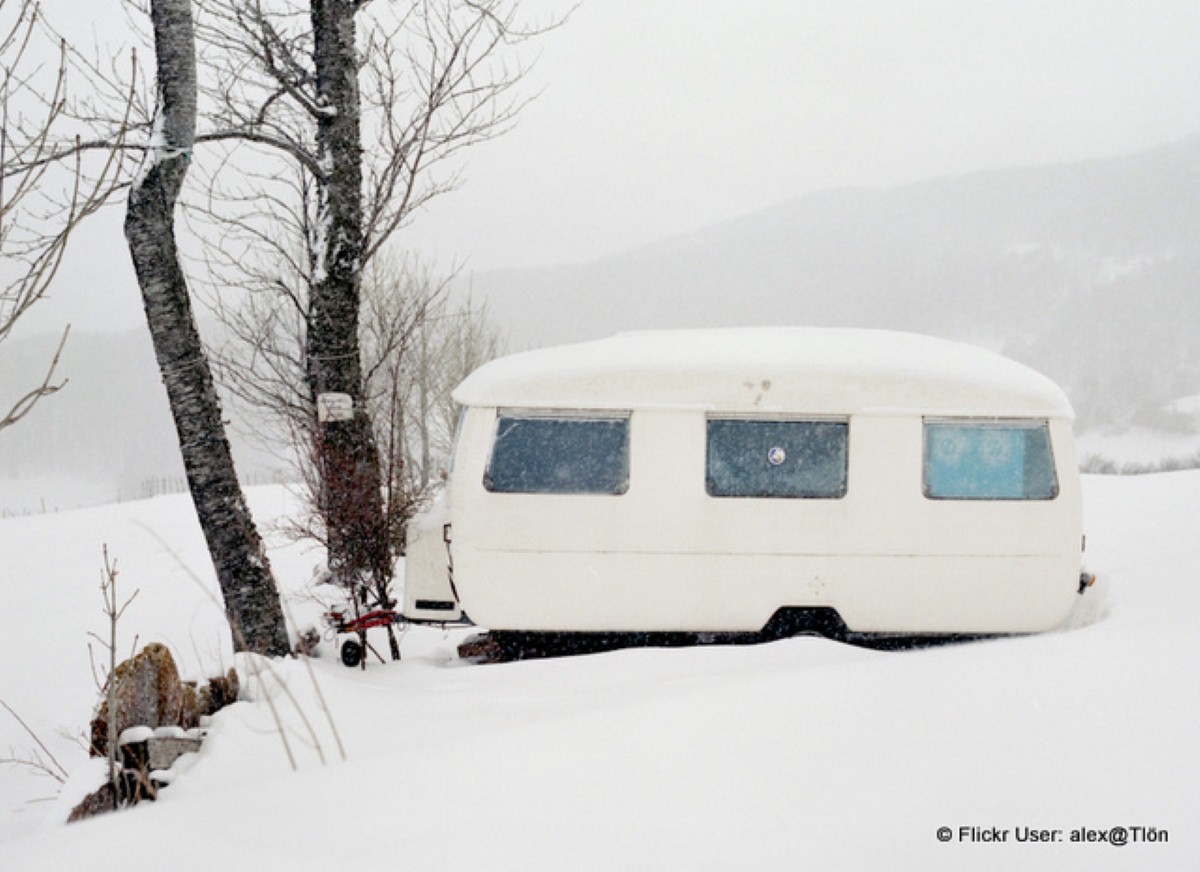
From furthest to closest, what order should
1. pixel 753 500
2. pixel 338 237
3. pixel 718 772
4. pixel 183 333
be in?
pixel 338 237 < pixel 753 500 < pixel 183 333 < pixel 718 772

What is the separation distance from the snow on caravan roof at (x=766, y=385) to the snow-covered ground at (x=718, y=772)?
6.27ft

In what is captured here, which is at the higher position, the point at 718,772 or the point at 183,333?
the point at 183,333

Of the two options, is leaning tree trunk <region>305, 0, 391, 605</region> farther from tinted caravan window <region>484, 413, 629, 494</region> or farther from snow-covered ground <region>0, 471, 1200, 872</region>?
snow-covered ground <region>0, 471, 1200, 872</region>

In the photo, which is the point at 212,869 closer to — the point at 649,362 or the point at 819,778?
the point at 819,778

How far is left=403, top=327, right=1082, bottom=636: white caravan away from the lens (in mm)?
6027

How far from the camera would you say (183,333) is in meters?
5.93

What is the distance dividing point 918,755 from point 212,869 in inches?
90.3

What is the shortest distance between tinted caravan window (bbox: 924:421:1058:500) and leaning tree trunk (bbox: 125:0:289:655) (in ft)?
16.0

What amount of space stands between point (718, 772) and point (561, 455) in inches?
136

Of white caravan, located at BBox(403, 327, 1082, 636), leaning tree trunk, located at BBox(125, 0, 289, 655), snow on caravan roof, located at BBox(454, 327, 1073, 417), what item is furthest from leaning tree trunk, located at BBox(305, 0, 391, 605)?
white caravan, located at BBox(403, 327, 1082, 636)

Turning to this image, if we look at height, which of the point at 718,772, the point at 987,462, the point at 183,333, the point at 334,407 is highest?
the point at 183,333

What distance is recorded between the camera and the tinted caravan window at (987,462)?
611 centimetres

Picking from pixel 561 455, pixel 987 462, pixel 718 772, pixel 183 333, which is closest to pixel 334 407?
pixel 183 333

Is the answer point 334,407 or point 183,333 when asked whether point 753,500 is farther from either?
point 183,333
